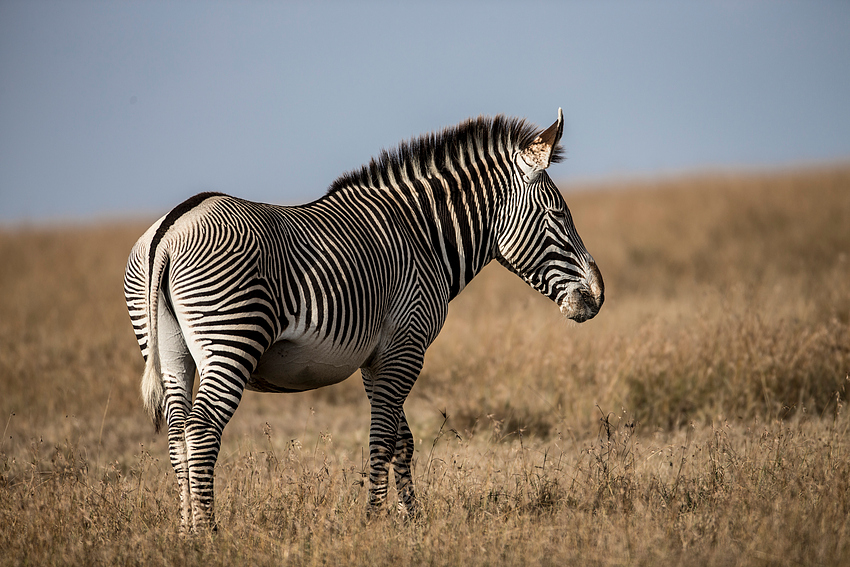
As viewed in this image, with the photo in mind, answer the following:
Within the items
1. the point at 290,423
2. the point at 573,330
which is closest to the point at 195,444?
the point at 290,423

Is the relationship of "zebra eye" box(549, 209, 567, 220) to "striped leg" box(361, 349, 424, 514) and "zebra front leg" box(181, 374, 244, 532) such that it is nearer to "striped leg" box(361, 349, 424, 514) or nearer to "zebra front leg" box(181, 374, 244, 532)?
"striped leg" box(361, 349, 424, 514)

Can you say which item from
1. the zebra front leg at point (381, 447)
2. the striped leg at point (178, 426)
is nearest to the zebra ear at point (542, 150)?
the zebra front leg at point (381, 447)

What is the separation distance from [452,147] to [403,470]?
252 centimetres

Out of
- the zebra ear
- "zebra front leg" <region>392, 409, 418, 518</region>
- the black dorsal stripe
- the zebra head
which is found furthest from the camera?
the zebra head

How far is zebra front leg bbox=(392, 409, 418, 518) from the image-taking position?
485cm

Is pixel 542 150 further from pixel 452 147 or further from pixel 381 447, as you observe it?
pixel 381 447

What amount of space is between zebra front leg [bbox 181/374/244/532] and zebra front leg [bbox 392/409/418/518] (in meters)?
1.49

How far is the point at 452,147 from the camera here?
17.3 feet

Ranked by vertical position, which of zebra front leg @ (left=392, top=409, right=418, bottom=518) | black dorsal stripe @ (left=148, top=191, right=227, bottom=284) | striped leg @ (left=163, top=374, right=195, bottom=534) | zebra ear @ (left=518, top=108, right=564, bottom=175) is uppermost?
zebra ear @ (left=518, top=108, right=564, bottom=175)

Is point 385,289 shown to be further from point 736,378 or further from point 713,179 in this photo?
point 713,179

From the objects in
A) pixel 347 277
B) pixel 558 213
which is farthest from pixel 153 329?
pixel 558 213

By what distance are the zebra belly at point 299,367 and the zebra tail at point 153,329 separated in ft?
1.97

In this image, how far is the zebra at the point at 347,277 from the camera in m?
3.81

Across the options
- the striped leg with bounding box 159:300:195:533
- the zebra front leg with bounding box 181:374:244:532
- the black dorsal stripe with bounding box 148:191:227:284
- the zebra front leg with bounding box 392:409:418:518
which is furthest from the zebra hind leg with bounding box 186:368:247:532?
the zebra front leg with bounding box 392:409:418:518
